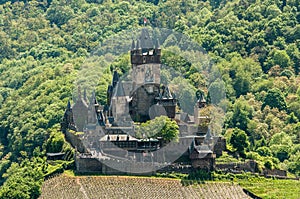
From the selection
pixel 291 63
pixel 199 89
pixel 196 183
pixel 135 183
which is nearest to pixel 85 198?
pixel 135 183

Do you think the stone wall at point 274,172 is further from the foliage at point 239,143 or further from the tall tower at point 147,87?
the tall tower at point 147,87

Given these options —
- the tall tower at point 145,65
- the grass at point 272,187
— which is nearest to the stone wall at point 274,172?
the grass at point 272,187

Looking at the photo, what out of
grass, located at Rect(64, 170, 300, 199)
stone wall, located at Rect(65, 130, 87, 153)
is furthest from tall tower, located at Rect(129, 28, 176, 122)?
grass, located at Rect(64, 170, 300, 199)

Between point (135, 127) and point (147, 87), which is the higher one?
point (147, 87)

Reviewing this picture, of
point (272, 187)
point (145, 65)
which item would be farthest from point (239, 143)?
point (145, 65)

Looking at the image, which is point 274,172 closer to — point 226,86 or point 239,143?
point 239,143

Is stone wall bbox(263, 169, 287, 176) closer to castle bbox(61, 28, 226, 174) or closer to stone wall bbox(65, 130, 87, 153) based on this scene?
castle bbox(61, 28, 226, 174)
